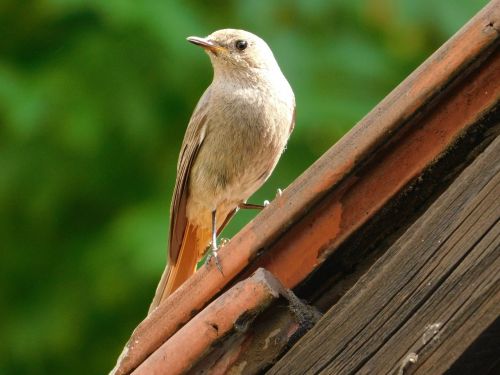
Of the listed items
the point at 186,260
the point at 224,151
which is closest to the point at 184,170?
the point at 224,151

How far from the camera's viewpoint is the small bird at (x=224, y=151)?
18.6 ft

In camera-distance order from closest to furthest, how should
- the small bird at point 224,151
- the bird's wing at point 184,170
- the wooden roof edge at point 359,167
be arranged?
the wooden roof edge at point 359,167 < the small bird at point 224,151 < the bird's wing at point 184,170

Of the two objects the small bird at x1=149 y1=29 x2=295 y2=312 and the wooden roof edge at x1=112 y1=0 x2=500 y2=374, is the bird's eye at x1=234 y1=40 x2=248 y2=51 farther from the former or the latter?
the wooden roof edge at x1=112 y1=0 x2=500 y2=374

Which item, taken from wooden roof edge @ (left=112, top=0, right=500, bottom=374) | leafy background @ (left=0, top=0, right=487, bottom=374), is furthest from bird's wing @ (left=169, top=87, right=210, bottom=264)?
wooden roof edge @ (left=112, top=0, right=500, bottom=374)

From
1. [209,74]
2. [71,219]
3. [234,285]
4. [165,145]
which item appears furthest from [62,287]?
[234,285]

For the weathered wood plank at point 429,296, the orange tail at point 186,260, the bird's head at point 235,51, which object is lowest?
the weathered wood plank at point 429,296

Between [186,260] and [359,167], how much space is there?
9.91 feet

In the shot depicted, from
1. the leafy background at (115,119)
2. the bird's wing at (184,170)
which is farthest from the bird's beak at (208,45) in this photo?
the leafy background at (115,119)

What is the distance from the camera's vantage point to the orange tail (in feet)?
18.1

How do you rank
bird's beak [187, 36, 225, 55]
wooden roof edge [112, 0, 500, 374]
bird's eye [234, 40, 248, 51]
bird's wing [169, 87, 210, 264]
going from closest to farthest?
wooden roof edge [112, 0, 500, 374], bird's wing [169, 87, 210, 264], bird's beak [187, 36, 225, 55], bird's eye [234, 40, 248, 51]

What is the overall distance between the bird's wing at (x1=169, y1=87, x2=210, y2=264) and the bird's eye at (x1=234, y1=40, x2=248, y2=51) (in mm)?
377

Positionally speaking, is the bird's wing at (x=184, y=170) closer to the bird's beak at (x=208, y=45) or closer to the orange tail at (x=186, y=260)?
the orange tail at (x=186, y=260)

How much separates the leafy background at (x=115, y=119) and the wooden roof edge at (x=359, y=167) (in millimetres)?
3806

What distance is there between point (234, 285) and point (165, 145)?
4.40 metres
